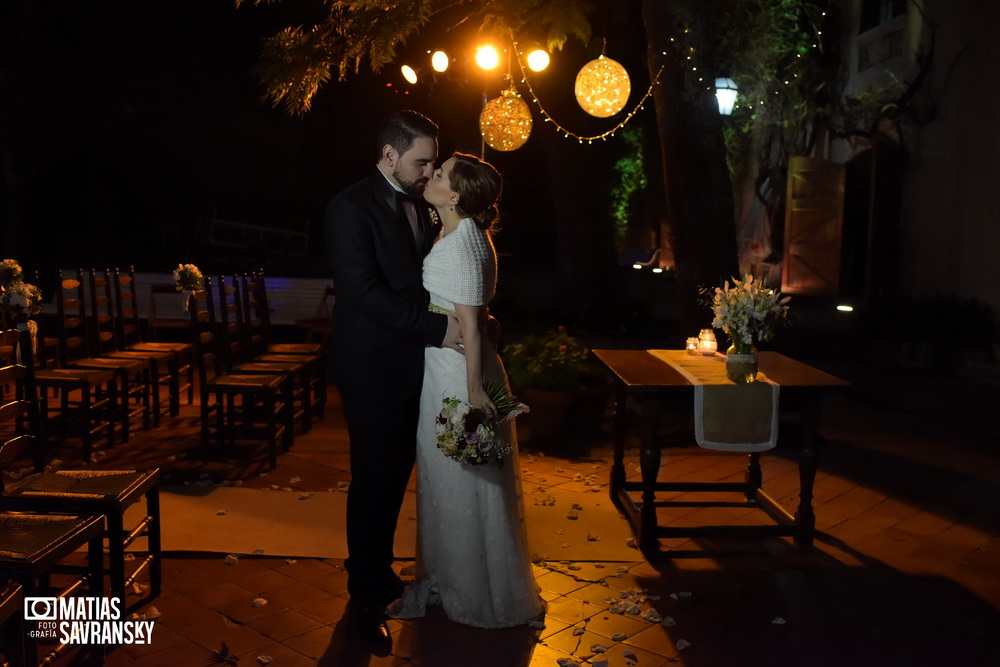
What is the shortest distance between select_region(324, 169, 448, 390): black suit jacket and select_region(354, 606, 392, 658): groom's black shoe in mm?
845

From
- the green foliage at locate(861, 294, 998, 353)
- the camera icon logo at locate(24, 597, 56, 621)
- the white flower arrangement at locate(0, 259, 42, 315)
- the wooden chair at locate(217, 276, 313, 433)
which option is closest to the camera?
the camera icon logo at locate(24, 597, 56, 621)

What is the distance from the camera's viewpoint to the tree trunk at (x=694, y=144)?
22.5 feet

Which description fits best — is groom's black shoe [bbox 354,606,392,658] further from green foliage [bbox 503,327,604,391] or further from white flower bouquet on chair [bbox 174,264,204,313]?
white flower bouquet on chair [bbox 174,264,204,313]

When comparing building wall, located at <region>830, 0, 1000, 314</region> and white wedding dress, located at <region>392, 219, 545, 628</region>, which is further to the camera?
building wall, located at <region>830, 0, 1000, 314</region>

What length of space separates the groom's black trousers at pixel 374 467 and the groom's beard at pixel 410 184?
0.72 meters

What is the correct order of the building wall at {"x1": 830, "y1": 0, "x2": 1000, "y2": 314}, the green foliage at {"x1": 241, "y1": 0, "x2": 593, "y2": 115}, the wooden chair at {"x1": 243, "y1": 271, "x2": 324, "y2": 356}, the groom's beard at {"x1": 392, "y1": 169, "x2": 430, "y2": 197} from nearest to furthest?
1. the groom's beard at {"x1": 392, "y1": 169, "x2": 430, "y2": 197}
2. the green foliage at {"x1": 241, "y1": 0, "x2": 593, "y2": 115}
3. the wooden chair at {"x1": 243, "y1": 271, "x2": 324, "y2": 356}
4. the building wall at {"x1": 830, "y1": 0, "x2": 1000, "y2": 314}

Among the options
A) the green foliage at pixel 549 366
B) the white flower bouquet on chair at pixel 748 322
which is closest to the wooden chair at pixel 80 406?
the green foliage at pixel 549 366

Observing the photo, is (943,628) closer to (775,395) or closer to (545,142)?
(775,395)

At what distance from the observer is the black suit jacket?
3.28 metres

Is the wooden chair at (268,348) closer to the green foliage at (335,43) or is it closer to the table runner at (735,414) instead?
the green foliage at (335,43)

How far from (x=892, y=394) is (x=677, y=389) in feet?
16.9

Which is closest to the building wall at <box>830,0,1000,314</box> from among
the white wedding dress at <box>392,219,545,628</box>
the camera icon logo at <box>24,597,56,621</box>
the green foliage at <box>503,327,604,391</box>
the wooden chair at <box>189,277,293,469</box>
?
the green foliage at <box>503,327,604,391</box>

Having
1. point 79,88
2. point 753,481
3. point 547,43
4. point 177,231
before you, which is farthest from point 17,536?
point 177,231
